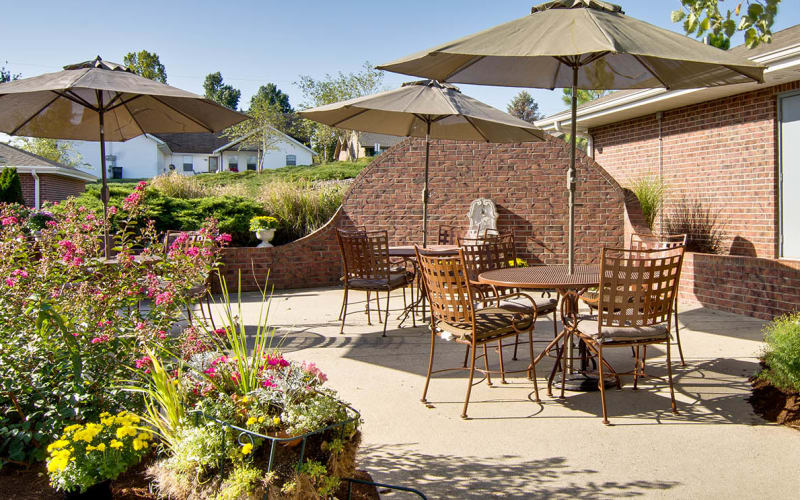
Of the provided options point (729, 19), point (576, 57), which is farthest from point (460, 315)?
point (729, 19)

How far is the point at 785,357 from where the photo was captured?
12.6 feet

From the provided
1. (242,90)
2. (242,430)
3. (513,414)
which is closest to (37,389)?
(242,430)

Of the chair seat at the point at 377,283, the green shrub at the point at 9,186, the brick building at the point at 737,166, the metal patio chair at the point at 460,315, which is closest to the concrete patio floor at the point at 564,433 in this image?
the metal patio chair at the point at 460,315

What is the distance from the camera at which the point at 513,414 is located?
4047 millimetres

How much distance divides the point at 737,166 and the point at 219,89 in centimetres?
7443

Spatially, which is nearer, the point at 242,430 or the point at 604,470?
the point at 242,430

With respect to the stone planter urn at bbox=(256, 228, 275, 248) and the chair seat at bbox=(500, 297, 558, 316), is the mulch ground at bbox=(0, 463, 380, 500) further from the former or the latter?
the stone planter urn at bbox=(256, 228, 275, 248)

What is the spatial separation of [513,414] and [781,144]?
654cm

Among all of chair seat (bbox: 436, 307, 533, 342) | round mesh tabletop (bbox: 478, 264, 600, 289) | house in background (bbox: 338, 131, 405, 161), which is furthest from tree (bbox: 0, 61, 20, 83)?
chair seat (bbox: 436, 307, 533, 342)

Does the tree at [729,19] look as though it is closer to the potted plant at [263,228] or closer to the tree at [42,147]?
the potted plant at [263,228]

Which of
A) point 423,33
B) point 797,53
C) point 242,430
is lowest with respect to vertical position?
point 242,430

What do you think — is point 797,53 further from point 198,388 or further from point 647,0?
point 198,388

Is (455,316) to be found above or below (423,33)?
Result: below

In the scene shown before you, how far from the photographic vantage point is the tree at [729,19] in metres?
3.56
